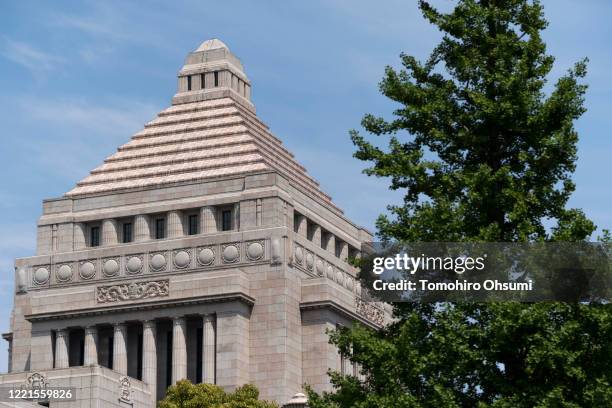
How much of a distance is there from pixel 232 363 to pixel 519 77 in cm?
6428

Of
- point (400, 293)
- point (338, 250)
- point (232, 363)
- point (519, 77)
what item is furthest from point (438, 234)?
point (338, 250)

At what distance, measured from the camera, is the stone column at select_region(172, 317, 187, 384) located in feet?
356

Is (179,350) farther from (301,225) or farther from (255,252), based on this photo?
(301,225)

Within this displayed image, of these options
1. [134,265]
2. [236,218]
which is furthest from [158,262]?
[236,218]

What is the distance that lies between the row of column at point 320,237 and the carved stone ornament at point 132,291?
1039cm

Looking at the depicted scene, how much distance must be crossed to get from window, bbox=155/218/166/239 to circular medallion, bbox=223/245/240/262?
23.0 ft

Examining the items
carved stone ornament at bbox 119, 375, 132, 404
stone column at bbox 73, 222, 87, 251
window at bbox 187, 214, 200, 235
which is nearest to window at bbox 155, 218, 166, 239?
window at bbox 187, 214, 200, 235

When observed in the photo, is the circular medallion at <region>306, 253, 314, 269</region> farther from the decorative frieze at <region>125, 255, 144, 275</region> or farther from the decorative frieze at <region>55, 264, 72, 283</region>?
the decorative frieze at <region>55, 264, 72, 283</region>

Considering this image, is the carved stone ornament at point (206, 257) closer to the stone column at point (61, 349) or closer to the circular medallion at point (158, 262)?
the circular medallion at point (158, 262)

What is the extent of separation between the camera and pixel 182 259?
111875 millimetres

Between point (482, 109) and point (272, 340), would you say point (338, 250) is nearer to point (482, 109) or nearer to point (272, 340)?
point (272, 340)

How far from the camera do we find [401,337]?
1727 inches

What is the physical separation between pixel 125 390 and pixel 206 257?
15239 mm

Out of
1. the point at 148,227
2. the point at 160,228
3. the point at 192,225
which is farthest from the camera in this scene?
the point at 160,228
